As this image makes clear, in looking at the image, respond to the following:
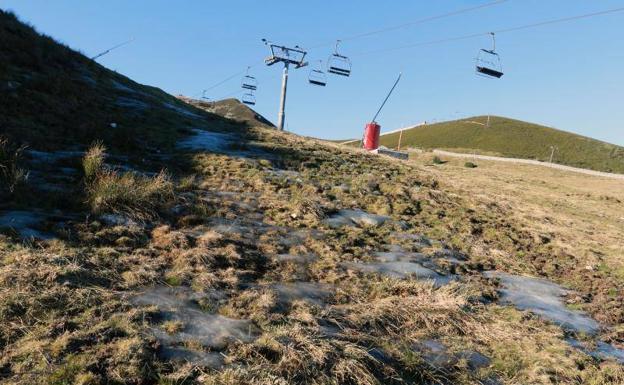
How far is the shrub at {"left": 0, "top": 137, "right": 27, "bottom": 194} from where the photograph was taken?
838cm

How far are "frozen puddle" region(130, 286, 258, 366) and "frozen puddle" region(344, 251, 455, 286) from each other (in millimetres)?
3149

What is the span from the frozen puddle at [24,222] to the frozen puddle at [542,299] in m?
7.55

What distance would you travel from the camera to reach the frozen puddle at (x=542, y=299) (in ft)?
26.1

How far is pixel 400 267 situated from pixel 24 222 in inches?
244

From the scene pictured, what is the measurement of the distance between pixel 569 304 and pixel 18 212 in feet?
31.1

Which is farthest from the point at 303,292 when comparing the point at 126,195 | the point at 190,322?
the point at 126,195

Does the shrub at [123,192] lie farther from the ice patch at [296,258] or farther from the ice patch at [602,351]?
the ice patch at [602,351]

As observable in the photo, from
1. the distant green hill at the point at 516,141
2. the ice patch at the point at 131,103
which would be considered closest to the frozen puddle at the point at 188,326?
the ice patch at the point at 131,103

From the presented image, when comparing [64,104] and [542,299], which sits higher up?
[64,104]

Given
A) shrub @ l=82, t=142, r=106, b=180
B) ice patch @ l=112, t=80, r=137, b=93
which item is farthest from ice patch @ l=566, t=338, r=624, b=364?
ice patch @ l=112, t=80, r=137, b=93

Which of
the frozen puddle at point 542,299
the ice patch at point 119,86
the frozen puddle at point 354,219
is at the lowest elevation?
the frozen puddle at point 542,299

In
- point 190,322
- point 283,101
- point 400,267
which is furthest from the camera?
point 283,101

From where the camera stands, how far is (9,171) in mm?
8781

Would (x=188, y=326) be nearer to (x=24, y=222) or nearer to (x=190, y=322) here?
(x=190, y=322)
